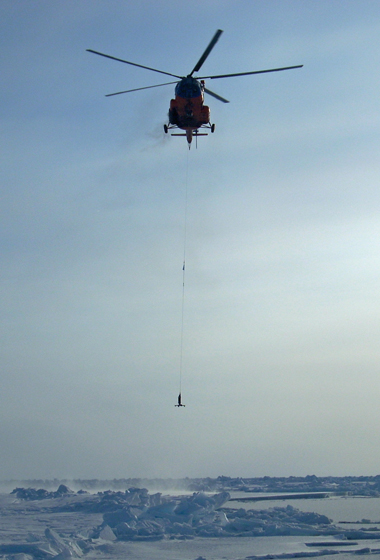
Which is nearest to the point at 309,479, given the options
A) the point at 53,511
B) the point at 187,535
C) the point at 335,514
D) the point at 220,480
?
the point at 220,480

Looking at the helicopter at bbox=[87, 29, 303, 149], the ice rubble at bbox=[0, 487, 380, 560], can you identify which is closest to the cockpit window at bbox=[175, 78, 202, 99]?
the helicopter at bbox=[87, 29, 303, 149]

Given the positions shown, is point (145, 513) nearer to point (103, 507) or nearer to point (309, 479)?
point (103, 507)

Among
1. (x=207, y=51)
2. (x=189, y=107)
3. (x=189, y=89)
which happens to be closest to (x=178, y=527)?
(x=189, y=107)

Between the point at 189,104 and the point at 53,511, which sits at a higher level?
the point at 189,104

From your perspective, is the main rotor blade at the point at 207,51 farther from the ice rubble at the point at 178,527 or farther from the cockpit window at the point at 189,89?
the ice rubble at the point at 178,527

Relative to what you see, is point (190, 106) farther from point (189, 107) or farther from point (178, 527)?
point (178, 527)

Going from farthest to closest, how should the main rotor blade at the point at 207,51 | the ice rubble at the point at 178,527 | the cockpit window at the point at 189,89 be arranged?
the cockpit window at the point at 189,89 → the main rotor blade at the point at 207,51 → the ice rubble at the point at 178,527

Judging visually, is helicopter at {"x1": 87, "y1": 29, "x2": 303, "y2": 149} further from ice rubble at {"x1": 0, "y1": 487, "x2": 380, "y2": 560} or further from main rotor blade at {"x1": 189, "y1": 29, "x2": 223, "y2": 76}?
ice rubble at {"x1": 0, "y1": 487, "x2": 380, "y2": 560}

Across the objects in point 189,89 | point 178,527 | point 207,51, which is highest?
point 207,51

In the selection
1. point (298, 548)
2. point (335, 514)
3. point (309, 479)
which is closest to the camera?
point (298, 548)

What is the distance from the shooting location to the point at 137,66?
14.9 metres

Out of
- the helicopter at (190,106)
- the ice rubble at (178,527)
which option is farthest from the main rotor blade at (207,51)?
the ice rubble at (178,527)

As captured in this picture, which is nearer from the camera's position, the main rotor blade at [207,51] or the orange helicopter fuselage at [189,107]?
the main rotor blade at [207,51]

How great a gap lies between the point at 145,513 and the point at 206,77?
14327 mm
